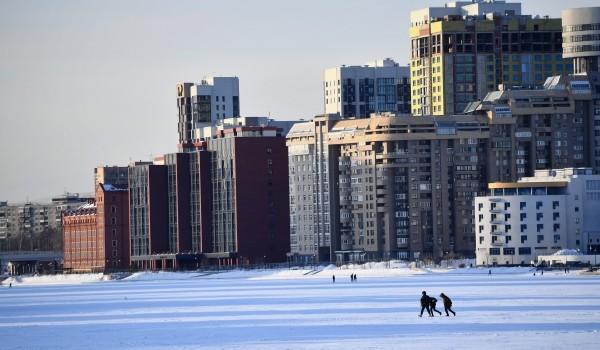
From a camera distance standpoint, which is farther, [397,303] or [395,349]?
[397,303]

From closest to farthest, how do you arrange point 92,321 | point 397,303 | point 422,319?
point 422,319
point 92,321
point 397,303

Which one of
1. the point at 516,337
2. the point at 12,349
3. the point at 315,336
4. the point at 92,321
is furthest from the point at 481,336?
the point at 92,321

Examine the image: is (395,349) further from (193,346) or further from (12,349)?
(12,349)

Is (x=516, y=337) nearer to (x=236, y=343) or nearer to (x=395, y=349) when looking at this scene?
(x=395, y=349)

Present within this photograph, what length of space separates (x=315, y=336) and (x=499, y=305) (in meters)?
26.5

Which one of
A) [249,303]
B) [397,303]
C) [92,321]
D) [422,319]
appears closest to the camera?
[422,319]

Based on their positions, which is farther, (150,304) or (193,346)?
(150,304)

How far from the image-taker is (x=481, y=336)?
85.2 meters

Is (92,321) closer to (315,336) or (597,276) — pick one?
(315,336)

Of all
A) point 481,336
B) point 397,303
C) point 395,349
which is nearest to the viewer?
point 395,349

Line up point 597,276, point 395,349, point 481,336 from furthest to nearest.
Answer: point 597,276, point 481,336, point 395,349

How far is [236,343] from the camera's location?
86438mm

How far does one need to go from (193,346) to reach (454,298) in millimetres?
43689

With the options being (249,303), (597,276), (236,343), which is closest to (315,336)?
(236,343)
